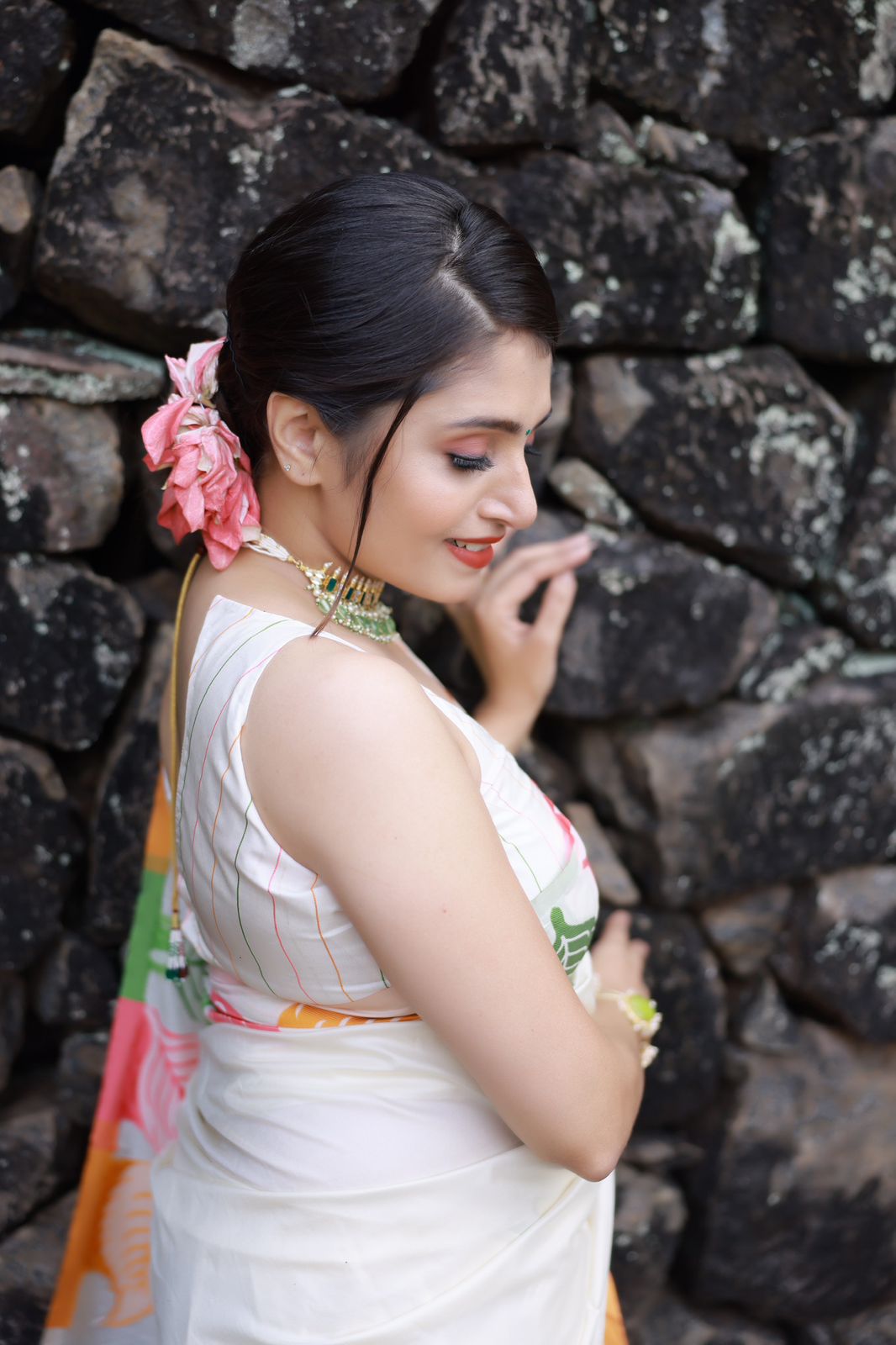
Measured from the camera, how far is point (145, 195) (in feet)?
4.46

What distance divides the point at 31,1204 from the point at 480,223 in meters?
1.46

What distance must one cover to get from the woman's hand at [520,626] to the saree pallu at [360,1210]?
1.80 feet

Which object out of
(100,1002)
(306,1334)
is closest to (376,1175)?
(306,1334)

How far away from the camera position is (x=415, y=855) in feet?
3.07

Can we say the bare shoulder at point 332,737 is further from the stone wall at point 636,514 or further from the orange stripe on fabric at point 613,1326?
the orange stripe on fabric at point 613,1326

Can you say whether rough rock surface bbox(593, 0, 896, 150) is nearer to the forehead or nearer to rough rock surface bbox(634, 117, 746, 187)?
rough rock surface bbox(634, 117, 746, 187)

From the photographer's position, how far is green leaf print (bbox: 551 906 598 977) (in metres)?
1.14

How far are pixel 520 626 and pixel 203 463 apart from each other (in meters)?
0.56

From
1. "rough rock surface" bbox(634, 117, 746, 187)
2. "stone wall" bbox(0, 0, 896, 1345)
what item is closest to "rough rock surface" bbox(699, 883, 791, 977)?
"stone wall" bbox(0, 0, 896, 1345)

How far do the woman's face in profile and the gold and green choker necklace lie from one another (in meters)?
0.05

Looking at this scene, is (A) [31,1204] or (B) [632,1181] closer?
(A) [31,1204]

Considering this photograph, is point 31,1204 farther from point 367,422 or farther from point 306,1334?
point 367,422

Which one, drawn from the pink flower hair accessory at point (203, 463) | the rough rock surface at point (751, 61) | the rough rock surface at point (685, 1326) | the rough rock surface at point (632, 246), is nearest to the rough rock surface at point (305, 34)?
the rough rock surface at point (632, 246)

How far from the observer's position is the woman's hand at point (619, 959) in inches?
57.6
